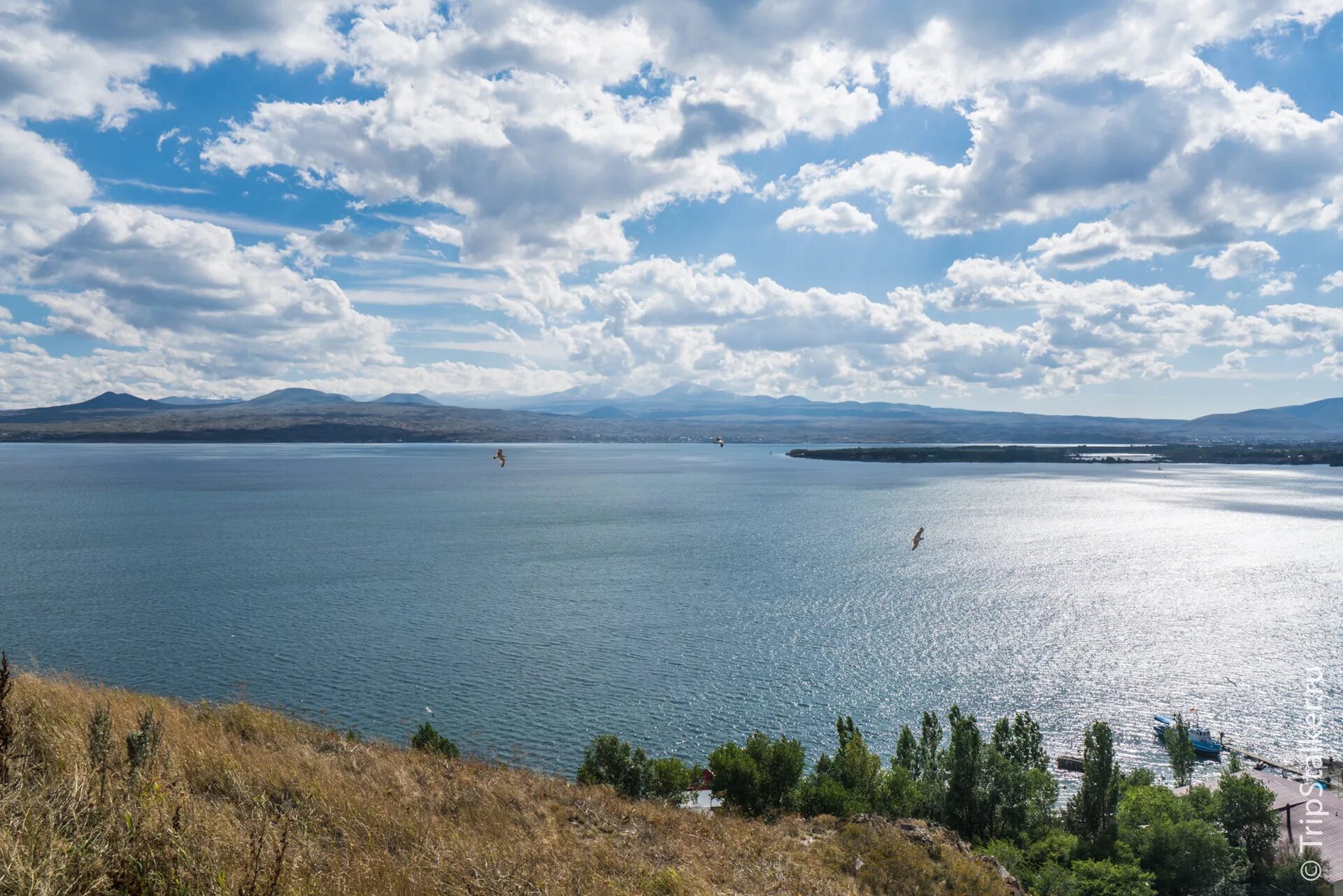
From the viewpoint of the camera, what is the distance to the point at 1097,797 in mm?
35156

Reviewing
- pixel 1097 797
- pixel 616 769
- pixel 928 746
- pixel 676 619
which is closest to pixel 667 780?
pixel 616 769

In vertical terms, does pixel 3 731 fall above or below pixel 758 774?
above

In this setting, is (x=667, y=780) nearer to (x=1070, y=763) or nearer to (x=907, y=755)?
(x=907, y=755)

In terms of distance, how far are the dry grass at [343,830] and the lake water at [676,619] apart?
78.2 ft

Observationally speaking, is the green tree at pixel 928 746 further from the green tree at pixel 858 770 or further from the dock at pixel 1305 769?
the dock at pixel 1305 769

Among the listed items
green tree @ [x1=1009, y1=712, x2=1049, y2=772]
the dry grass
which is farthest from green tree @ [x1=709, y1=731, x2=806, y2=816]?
green tree @ [x1=1009, y1=712, x2=1049, y2=772]

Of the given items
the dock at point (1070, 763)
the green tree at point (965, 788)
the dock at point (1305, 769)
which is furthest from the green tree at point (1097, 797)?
the dock at point (1305, 769)

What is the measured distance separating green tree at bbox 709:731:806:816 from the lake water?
9.92 m

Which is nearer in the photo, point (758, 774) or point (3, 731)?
point (3, 731)

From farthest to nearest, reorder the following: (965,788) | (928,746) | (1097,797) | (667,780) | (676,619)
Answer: (676,619) → (928,746) → (965,788) → (1097,797) → (667,780)

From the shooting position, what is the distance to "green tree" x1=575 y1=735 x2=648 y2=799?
32.5 m

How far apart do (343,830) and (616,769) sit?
77.0 feet

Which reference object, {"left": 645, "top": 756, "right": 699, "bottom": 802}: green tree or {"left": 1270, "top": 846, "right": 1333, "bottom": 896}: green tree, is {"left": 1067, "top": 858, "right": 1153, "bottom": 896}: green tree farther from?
{"left": 645, "top": 756, "right": 699, "bottom": 802}: green tree

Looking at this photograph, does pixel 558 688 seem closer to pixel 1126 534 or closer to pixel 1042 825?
pixel 1042 825
